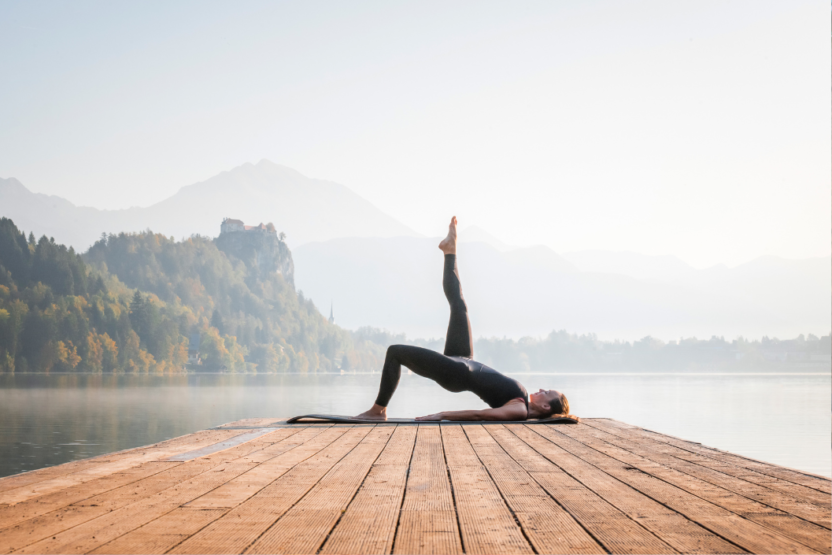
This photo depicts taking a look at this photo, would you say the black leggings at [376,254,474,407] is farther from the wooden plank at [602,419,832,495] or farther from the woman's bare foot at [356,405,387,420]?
the wooden plank at [602,419,832,495]

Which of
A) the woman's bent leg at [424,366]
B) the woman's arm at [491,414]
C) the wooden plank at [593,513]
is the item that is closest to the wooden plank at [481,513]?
the wooden plank at [593,513]

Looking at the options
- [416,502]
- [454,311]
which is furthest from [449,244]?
[416,502]

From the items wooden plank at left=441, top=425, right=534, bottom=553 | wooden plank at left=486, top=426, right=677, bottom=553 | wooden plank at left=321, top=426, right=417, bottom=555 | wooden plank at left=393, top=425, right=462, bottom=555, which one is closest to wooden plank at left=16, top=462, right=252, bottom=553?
wooden plank at left=321, top=426, right=417, bottom=555

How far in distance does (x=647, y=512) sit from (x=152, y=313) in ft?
325

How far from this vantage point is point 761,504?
2.61 meters

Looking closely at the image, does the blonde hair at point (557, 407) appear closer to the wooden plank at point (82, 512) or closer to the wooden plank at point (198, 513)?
the wooden plank at point (198, 513)

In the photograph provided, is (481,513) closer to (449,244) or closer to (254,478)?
(254,478)

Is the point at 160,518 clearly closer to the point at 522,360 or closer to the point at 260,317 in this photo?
the point at 260,317

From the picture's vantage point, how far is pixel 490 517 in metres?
2.34

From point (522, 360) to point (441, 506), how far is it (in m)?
193

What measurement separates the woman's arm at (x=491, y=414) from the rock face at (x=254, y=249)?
507 ft

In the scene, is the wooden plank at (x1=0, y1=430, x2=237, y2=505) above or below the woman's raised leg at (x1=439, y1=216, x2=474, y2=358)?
below

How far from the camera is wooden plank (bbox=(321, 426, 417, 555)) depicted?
6.40 ft

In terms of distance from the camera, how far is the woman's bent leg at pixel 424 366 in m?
6.29
